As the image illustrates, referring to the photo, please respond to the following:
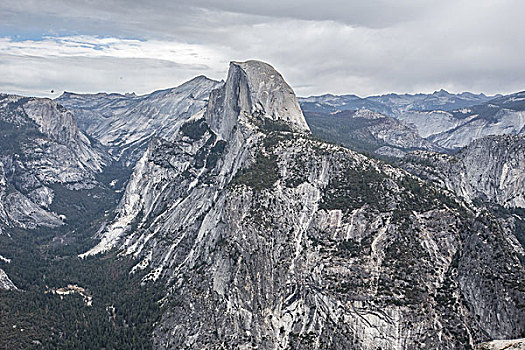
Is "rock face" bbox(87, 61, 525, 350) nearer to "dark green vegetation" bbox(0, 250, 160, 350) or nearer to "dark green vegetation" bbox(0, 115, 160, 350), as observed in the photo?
"dark green vegetation" bbox(0, 250, 160, 350)

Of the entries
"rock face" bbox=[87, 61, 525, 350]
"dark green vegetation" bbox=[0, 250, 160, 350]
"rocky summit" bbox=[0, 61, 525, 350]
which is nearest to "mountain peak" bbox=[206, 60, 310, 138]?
"rocky summit" bbox=[0, 61, 525, 350]

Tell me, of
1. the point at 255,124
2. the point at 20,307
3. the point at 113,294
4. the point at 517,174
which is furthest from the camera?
the point at 517,174

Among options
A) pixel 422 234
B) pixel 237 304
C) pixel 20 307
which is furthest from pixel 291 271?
pixel 20 307

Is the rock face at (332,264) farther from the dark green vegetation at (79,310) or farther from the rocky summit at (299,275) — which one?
the dark green vegetation at (79,310)

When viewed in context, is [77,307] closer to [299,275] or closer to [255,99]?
[299,275]

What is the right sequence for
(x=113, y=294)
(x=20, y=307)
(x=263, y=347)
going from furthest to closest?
(x=113, y=294) → (x=20, y=307) → (x=263, y=347)

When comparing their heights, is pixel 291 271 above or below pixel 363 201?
below

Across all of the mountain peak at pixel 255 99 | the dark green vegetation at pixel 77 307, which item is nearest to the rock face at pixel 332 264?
the dark green vegetation at pixel 77 307

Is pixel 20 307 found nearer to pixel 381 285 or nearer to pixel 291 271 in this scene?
pixel 291 271
